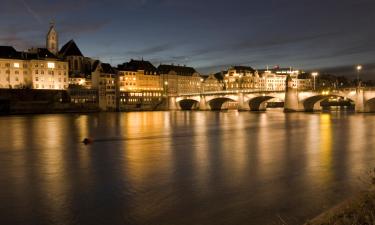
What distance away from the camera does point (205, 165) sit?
1823 centimetres

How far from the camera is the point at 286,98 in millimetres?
80438

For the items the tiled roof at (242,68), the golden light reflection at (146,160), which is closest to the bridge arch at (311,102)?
the golden light reflection at (146,160)

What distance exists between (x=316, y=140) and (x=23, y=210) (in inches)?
914

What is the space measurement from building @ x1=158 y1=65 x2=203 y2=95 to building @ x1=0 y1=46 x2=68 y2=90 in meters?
34.2

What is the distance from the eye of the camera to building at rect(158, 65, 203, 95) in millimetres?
128500

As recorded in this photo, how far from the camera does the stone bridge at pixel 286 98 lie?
2675 inches

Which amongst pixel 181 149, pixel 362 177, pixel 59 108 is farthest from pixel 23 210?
pixel 59 108

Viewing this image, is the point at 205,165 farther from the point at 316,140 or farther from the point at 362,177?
the point at 316,140

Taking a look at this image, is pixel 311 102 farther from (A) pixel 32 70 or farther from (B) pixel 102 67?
(A) pixel 32 70

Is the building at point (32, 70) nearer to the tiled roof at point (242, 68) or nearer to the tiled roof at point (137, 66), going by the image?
the tiled roof at point (137, 66)

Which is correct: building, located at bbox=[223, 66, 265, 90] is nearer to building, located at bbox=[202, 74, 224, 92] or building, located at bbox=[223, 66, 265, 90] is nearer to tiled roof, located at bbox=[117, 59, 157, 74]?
building, located at bbox=[202, 74, 224, 92]

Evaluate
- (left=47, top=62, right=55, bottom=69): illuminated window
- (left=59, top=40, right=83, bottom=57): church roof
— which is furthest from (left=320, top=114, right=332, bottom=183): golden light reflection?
(left=59, top=40, right=83, bottom=57): church roof

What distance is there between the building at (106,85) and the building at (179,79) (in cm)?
1809

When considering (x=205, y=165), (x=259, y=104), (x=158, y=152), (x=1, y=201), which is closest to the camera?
(x=1, y=201)
